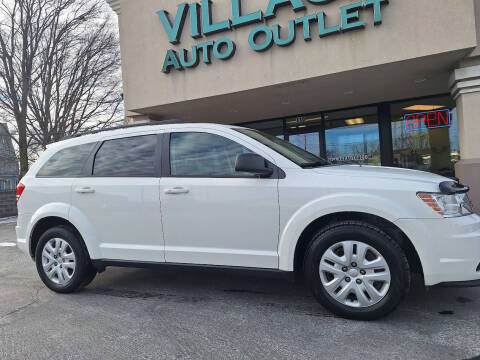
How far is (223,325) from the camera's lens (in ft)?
10.6

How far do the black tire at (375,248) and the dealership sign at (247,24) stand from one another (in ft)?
18.8

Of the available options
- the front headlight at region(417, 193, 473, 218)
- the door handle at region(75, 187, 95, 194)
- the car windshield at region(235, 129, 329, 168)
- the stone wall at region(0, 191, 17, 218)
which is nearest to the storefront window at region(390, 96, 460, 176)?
the car windshield at region(235, 129, 329, 168)

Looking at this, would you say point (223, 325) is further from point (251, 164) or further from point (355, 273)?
point (251, 164)

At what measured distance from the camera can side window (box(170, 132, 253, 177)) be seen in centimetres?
371

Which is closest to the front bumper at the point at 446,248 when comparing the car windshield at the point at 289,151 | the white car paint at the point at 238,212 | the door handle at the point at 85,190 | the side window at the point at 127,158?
the white car paint at the point at 238,212

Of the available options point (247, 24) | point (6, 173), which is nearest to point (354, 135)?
point (247, 24)

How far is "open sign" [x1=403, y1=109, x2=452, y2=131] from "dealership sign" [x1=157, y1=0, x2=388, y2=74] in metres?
3.68

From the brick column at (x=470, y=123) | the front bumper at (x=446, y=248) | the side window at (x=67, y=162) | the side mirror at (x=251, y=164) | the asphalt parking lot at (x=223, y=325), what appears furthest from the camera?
the brick column at (x=470, y=123)

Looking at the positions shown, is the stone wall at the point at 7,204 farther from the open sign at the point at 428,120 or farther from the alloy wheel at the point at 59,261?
the open sign at the point at 428,120

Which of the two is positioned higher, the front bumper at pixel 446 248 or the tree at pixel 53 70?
the tree at pixel 53 70

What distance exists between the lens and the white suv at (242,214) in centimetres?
303

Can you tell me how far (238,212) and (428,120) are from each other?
8367 mm

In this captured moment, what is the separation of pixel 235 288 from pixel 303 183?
62.9 inches

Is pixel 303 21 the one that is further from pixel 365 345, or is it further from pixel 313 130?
pixel 365 345
